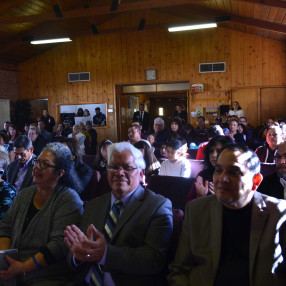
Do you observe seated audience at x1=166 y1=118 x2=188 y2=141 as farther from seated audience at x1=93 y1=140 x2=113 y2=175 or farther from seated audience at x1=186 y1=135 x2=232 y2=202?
seated audience at x1=186 y1=135 x2=232 y2=202

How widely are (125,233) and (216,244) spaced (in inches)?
19.3

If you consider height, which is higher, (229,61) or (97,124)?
(229,61)

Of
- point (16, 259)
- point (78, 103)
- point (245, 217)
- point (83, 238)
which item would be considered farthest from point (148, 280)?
point (78, 103)

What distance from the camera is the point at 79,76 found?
38.6 ft

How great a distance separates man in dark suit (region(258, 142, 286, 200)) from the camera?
7.77ft

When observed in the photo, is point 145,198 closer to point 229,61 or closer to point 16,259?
point 16,259

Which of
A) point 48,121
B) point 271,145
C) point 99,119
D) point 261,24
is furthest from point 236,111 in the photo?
point 48,121

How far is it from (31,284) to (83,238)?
53cm

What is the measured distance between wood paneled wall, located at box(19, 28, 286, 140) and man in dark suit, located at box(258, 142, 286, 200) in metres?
8.39

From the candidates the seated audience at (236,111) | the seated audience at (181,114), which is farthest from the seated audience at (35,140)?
the seated audience at (236,111)

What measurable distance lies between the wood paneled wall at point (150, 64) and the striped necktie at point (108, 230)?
9286 mm

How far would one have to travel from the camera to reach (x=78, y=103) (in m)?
11.9

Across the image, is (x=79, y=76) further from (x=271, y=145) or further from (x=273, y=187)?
(x=273, y=187)

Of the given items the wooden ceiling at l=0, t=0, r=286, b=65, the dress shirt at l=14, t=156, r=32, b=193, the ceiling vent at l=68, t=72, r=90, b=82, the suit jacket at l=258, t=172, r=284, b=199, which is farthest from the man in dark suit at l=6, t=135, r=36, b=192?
the ceiling vent at l=68, t=72, r=90, b=82
